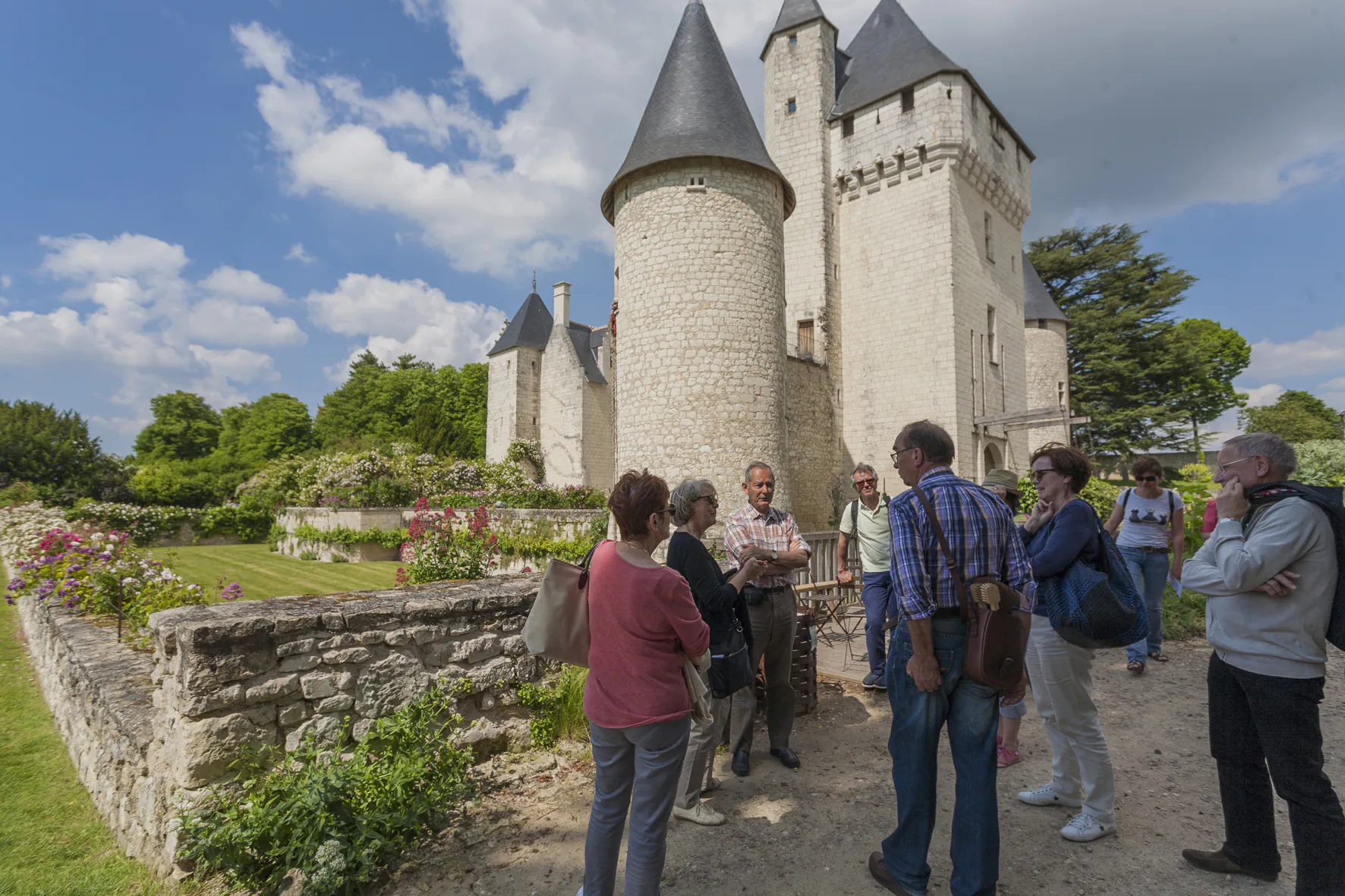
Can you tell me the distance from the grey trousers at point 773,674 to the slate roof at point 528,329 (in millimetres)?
25421

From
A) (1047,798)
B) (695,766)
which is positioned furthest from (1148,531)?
(695,766)

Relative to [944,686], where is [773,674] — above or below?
below

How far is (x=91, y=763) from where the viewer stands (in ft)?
12.2

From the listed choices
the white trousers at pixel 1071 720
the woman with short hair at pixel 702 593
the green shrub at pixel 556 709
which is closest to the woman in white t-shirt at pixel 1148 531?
the white trousers at pixel 1071 720

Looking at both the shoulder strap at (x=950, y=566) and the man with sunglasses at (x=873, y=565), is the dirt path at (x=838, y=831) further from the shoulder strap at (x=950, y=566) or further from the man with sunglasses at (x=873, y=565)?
the shoulder strap at (x=950, y=566)

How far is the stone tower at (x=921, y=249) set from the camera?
15438mm

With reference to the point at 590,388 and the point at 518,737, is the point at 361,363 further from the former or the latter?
the point at 518,737

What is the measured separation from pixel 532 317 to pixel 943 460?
28147 mm

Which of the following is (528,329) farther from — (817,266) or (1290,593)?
(1290,593)

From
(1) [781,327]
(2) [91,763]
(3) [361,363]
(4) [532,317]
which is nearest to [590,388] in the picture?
(4) [532,317]

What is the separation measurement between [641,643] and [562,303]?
2672 cm

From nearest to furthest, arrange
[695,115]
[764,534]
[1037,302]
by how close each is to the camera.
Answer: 1. [764,534]
2. [695,115]
3. [1037,302]

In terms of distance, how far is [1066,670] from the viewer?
2.86 meters

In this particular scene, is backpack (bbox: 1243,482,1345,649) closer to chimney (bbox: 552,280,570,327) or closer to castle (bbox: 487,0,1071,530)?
castle (bbox: 487,0,1071,530)
